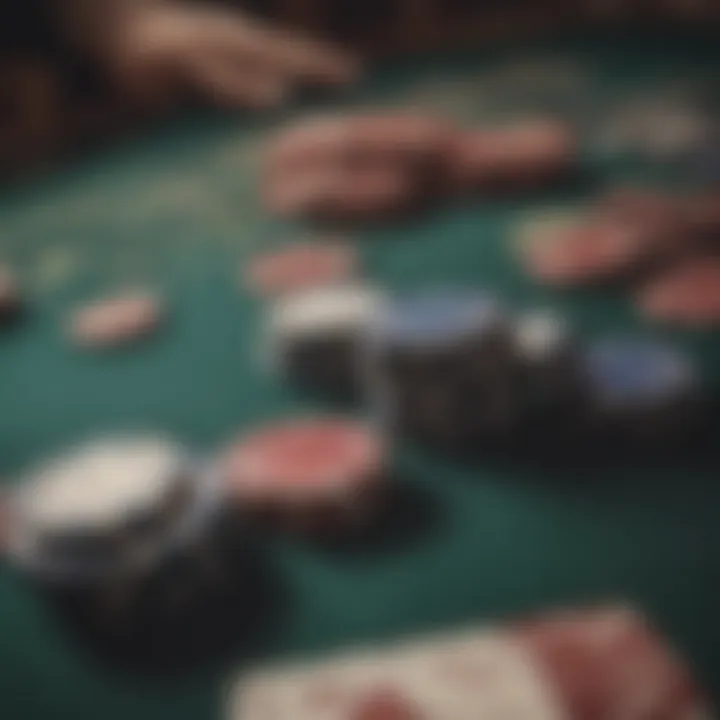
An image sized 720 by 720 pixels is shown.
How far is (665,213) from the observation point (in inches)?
35.9

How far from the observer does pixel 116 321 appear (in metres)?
0.84

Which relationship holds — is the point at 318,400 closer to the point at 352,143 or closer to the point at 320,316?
the point at 320,316

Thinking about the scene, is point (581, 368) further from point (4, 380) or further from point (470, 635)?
point (4, 380)

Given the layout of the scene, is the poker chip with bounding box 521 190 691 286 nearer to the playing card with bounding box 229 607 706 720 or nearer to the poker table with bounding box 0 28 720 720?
the poker table with bounding box 0 28 720 720

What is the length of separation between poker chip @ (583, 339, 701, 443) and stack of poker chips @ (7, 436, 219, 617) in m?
0.21

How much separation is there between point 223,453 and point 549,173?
1.35 ft

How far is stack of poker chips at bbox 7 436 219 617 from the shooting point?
0.61 metres

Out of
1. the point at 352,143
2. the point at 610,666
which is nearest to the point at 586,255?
the point at 352,143

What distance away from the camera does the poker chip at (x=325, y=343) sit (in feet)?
2.51

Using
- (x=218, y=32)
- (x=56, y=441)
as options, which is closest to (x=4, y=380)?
(x=56, y=441)

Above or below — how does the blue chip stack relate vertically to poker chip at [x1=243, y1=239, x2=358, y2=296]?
below

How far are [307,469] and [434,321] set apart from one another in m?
0.11

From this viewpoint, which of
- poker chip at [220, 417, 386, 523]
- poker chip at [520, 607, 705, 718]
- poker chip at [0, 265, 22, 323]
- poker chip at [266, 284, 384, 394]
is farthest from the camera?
poker chip at [0, 265, 22, 323]

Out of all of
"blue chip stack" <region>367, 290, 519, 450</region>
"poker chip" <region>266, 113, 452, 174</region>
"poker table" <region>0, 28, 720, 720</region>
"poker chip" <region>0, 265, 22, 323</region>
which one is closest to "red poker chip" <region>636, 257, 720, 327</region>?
"poker table" <region>0, 28, 720, 720</region>
